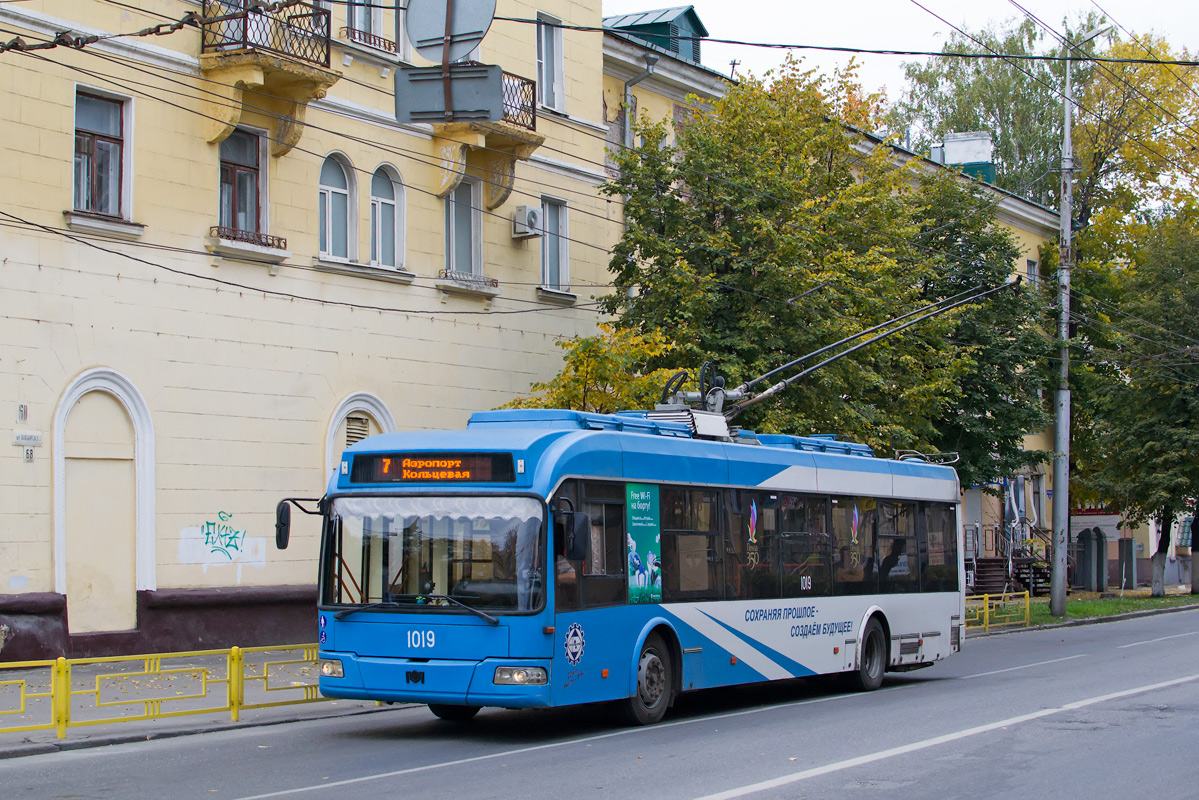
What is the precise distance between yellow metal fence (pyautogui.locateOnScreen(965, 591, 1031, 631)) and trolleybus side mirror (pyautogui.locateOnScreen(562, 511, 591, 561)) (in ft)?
63.0

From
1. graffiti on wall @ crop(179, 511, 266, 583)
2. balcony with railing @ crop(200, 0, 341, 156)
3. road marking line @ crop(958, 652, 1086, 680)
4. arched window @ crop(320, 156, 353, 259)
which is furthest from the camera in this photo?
arched window @ crop(320, 156, 353, 259)

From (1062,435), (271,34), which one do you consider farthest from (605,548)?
(1062,435)

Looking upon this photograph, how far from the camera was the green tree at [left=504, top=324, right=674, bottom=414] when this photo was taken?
2089cm

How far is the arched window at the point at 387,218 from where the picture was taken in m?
22.9

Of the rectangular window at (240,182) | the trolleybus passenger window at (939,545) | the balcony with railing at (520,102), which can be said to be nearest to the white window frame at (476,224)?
the balcony with railing at (520,102)

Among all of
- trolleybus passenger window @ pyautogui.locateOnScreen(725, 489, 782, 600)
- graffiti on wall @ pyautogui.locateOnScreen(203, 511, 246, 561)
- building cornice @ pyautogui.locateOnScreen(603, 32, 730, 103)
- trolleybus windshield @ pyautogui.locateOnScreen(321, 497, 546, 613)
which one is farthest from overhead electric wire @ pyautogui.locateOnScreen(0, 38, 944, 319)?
trolleybus windshield @ pyautogui.locateOnScreen(321, 497, 546, 613)

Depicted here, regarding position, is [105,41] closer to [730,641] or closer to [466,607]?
[466,607]

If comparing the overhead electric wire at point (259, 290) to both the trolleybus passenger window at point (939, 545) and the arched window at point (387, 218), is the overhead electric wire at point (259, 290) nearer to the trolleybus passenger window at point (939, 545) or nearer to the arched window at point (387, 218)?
the arched window at point (387, 218)

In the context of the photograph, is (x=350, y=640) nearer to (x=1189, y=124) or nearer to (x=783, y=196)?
(x=783, y=196)

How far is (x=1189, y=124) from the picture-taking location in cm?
4725

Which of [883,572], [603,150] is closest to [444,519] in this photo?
[883,572]

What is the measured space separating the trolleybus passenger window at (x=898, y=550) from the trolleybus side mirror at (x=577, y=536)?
23.2ft

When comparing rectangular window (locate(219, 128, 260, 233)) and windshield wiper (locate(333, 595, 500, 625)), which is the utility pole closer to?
rectangular window (locate(219, 128, 260, 233))

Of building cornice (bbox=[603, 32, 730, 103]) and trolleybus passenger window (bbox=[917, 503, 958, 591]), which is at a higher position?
building cornice (bbox=[603, 32, 730, 103])
